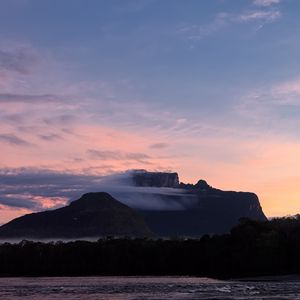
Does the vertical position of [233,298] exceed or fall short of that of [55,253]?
it falls short

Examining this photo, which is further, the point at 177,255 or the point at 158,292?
the point at 177,255

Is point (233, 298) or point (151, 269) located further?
point (151, 269)

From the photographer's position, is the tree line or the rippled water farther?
the tree line

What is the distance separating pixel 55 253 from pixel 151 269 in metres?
31.1

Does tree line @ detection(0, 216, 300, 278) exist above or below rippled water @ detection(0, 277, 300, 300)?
above

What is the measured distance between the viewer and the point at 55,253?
184375 mm

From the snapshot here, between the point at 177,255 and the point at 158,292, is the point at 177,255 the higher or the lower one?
the higher one

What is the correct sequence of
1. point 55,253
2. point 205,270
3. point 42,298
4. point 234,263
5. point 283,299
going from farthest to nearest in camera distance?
1. point 55,253
2. point 205,270
3. point 234,263
4. point 42,298
5. point 283,299

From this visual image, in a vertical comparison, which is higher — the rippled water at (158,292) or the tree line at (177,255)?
the tree line at (177,255)

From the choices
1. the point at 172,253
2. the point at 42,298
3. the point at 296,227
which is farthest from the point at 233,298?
the point at 172,253

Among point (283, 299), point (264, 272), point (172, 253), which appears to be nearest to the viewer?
point (283, 299)

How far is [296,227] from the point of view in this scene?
468 ft

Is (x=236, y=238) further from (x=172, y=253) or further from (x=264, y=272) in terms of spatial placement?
(x=172, y=253)

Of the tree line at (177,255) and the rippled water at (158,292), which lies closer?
the rippled water at (158,292)
